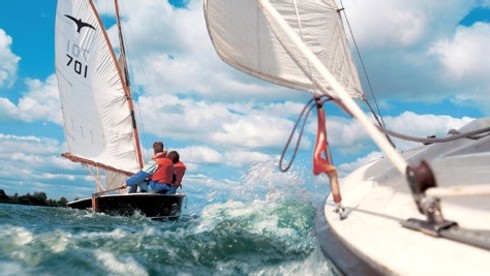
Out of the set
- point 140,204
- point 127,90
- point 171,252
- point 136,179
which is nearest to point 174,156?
point 136,179

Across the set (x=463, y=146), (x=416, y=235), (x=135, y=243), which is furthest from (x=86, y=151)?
(x=416, y=235)

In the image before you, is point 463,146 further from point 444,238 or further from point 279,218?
point 279,218

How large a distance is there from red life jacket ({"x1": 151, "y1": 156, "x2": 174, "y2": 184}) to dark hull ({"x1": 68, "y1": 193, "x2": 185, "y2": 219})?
0.63 metres

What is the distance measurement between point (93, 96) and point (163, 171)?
10879 millimetres

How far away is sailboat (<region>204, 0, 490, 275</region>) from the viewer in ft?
8.93

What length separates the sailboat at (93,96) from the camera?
81.1 ft

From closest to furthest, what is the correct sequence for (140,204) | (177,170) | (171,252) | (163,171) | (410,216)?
(410,216)
(171,252)
(140,204)
(163,171)
(177,170)

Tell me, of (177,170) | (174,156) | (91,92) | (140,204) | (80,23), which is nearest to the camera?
(140,204)

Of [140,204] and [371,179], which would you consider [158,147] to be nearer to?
[140,204]

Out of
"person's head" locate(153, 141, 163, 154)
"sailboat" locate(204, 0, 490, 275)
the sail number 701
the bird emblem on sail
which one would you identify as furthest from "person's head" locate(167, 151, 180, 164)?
the bird emblem on sail

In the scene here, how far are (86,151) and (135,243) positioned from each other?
19397 millimetres

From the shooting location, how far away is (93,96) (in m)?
25.0

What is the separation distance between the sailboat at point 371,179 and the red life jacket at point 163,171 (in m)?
9.10

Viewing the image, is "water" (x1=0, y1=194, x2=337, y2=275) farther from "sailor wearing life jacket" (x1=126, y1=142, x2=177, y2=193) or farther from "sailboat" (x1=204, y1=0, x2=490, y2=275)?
"sailor wearing life jacket" (x1=126, y1=142, x2=177, y2=193)
